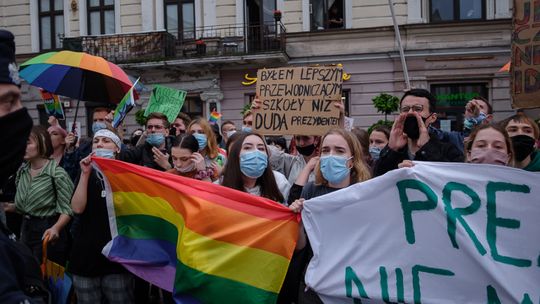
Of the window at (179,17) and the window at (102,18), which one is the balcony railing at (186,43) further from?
the window at (102,18)

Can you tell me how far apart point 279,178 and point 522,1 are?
7.60ft

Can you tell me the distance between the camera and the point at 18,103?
1.64 metres

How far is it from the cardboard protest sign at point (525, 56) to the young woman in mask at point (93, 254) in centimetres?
324

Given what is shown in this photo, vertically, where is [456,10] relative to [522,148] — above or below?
above

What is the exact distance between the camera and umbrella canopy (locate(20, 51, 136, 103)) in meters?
6.52

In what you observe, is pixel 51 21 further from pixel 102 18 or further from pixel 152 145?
pixel 152 145

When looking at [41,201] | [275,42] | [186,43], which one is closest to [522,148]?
[41,201]

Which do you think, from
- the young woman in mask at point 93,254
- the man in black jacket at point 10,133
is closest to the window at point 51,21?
the young woman in mask at point 93,254

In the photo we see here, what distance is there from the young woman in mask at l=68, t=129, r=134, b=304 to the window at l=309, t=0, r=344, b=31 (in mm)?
13685

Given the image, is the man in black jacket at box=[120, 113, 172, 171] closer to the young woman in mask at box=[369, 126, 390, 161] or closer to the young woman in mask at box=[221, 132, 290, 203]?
the young woman in mask at box=[221, 132, 290, 203]

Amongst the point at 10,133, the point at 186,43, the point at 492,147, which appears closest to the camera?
the point at 10,133

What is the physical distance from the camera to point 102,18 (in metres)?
18.6

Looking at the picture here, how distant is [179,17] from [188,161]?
1454 cm

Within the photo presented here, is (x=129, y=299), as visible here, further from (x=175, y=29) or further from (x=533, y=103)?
(x=175, y=29)
